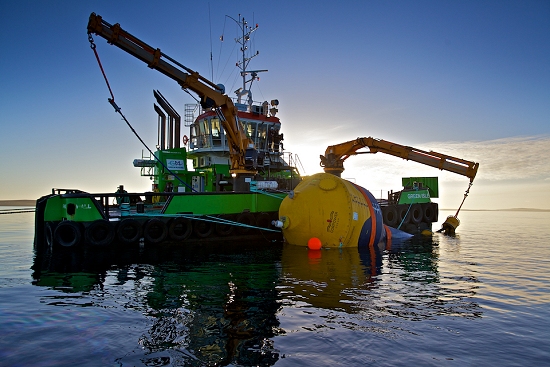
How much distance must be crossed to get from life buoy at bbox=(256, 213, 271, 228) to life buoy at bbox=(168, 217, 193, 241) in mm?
3368

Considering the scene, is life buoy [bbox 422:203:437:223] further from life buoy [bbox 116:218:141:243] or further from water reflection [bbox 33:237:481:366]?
life buoy [bbox 116:218:141:243]

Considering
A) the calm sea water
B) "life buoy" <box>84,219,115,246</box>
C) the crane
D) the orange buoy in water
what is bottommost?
the calm sea water

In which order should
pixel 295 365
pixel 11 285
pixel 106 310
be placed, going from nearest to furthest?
pixel 295 365 → pixel 106 310 → pixel 11 285

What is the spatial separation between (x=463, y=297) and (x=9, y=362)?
25.2ft

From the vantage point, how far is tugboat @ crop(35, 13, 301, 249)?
14.8 metres

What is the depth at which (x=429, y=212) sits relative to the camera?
90.2 feet

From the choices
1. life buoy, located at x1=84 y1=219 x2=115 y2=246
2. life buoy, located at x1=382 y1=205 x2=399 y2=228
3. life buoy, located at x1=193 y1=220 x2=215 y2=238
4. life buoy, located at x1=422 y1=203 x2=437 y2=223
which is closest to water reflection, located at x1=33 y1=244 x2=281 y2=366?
life buoy, located at x1=84 y1=219 x2=115 y2=246

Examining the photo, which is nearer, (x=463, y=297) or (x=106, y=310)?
(x=106, y=310)

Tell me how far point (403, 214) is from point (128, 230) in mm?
18137

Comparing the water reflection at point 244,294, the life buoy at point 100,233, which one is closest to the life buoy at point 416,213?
the water reflection at point 244,294

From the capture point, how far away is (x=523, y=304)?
23.4ft

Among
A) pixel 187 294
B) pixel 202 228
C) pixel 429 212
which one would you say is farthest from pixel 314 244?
pixel 429 212

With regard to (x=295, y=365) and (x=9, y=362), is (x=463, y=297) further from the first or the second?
(x=9, y=362)

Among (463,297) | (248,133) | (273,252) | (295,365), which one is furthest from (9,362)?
(248,133)
